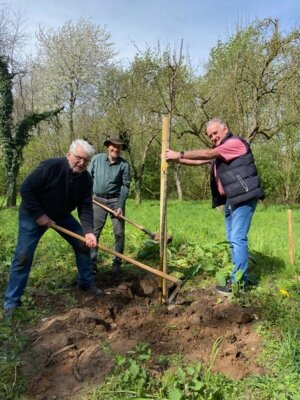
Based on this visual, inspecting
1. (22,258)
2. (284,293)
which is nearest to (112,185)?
(22,258)

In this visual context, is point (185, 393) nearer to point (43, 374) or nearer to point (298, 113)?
point (43, 374)

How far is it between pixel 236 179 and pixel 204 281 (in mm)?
1506

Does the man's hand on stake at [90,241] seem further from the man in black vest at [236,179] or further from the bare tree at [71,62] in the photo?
the bare tree at [71,62]

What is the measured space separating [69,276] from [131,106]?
50.2 ft

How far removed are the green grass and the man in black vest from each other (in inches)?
17.5

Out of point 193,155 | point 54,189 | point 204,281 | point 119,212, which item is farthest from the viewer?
point 119,212

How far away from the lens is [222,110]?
54.2ft

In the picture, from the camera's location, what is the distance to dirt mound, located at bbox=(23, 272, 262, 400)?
9.95 ft

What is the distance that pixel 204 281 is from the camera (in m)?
5.22

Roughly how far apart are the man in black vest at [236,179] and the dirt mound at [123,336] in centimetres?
59

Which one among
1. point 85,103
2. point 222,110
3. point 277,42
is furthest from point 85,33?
point 277,42

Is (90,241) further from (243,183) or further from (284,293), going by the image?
(284,293)

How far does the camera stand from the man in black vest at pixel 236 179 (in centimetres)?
449

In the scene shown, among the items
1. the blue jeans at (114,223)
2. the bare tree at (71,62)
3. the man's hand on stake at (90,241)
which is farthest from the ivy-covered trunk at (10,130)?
the man's hand on stake at (90,241)
